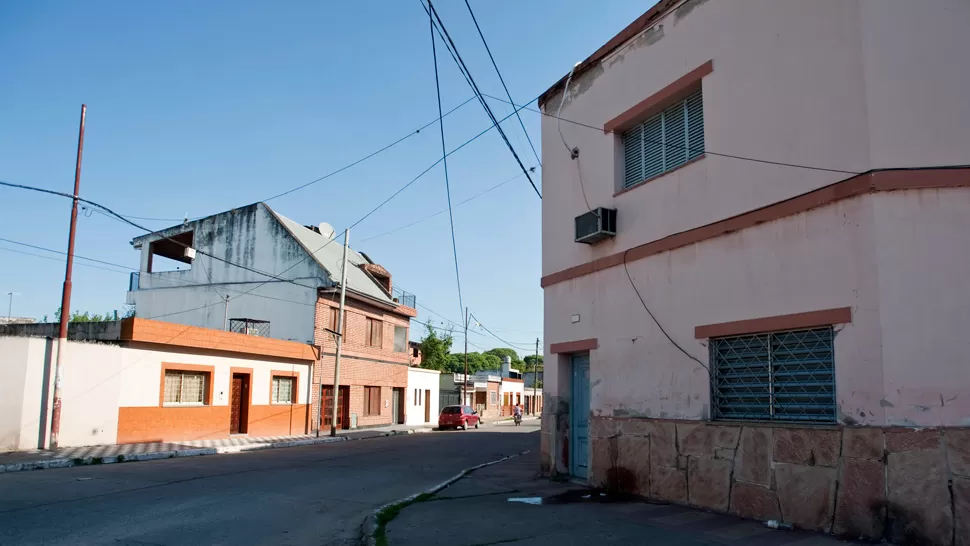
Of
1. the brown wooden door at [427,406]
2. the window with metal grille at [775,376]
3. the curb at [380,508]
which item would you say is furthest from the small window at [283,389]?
the window with metal grille at [775,376]

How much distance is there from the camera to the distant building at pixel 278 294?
105ft

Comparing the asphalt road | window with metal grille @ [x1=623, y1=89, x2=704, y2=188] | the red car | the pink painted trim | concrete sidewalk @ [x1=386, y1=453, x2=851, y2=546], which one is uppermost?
window with metal grille @ [x1=623, y1=89, x2=704, y2=188]

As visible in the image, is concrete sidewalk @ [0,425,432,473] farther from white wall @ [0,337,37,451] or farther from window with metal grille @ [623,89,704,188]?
window with metal grille @ [623,89,704,188]

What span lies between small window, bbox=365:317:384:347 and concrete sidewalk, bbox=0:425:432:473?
900cm

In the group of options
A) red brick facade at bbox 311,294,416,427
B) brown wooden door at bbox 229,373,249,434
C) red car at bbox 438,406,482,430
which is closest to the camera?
brown wooden door at bbox 229,373,249,434

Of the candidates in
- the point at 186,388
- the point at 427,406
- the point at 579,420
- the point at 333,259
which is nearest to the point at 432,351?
the point at 427,406

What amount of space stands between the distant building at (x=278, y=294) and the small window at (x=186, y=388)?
18.9ft

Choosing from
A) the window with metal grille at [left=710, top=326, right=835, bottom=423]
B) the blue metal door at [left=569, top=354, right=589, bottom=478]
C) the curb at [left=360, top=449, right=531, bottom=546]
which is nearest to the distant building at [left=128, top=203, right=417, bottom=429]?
the curb at [left=360, top=449, right=531, bottom=546]

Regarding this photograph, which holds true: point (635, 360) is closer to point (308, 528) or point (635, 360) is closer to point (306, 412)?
point (308, 528)

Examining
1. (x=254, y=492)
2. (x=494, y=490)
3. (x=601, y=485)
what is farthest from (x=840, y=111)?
(x=254, y=492)

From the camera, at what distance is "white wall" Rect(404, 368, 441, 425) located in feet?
137

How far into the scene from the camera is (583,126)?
41.3 ft

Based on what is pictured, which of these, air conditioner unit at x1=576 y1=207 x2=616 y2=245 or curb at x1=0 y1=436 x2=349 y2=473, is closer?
air conditioner unit at x1=576 y1=207 x2=616 y2=245

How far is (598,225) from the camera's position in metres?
11.2
